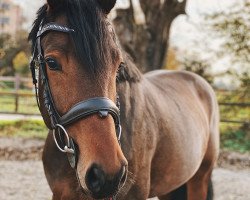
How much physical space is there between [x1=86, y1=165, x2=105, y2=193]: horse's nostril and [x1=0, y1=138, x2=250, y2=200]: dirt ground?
154 inches

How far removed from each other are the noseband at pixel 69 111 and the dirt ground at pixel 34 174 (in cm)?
375

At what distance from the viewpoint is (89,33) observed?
1.70 m

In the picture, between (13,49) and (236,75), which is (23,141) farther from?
(13,49)

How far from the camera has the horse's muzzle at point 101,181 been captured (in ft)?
4.95

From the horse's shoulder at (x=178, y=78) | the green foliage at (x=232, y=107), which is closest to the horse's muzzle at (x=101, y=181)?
the horse's shoulder at (x=178, y=78)

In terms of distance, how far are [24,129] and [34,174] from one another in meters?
5.15

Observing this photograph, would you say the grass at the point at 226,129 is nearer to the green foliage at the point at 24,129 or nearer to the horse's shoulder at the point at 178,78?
the green foliage at the point at 24,129

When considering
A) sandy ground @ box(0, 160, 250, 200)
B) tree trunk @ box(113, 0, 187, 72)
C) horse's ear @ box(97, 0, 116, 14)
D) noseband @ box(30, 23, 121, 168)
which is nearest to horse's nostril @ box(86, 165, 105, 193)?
noseband @ box(30, 23, 121, 168)

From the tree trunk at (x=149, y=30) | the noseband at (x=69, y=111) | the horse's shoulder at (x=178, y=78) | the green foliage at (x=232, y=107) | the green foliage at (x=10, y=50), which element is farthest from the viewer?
the green foliage at (x=10, y=50)

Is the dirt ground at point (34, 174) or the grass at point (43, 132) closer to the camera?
the dirt ground at point (34, 174)

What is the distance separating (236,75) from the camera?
11.9 metres

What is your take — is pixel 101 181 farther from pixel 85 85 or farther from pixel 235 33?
pixel 235 33

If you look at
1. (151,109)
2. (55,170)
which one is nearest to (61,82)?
(55,170)

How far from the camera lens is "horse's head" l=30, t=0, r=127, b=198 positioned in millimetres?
1542
